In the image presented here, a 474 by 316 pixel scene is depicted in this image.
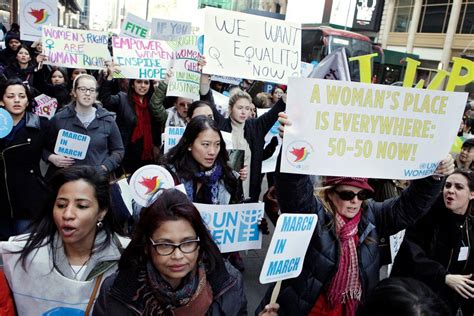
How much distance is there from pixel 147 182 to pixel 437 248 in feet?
6.47

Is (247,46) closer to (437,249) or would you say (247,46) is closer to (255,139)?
(255,139)

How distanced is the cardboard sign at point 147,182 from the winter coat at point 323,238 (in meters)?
1.04

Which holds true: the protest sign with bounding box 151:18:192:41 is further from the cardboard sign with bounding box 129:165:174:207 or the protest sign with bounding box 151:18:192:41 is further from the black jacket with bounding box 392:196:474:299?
the black jacket with bounding box 392:196:474:299

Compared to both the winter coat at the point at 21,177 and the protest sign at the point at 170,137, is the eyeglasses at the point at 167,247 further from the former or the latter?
the protest sign at the point at 170,137

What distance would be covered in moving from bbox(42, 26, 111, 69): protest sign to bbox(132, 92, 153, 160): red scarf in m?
1.73

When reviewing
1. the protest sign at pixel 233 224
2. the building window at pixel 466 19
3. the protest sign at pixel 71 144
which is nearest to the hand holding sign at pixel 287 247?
the protest sign at pixel 233 224

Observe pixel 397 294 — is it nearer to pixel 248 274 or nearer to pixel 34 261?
pixel 34 261

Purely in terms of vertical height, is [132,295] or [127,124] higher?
[127,124]

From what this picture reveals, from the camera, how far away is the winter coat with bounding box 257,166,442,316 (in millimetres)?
2201

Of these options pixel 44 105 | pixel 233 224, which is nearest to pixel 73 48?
pixel 44 105

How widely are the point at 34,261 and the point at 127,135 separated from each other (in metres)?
3.28

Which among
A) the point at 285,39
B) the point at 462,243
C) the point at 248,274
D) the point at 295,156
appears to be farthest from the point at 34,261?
the point at 285,39

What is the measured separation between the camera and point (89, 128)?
13.7 ft


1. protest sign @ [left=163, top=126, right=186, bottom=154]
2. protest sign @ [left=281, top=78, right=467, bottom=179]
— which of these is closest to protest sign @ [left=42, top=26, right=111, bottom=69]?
protest sign @ [left=163, top=126, right=186, bottom=154]
